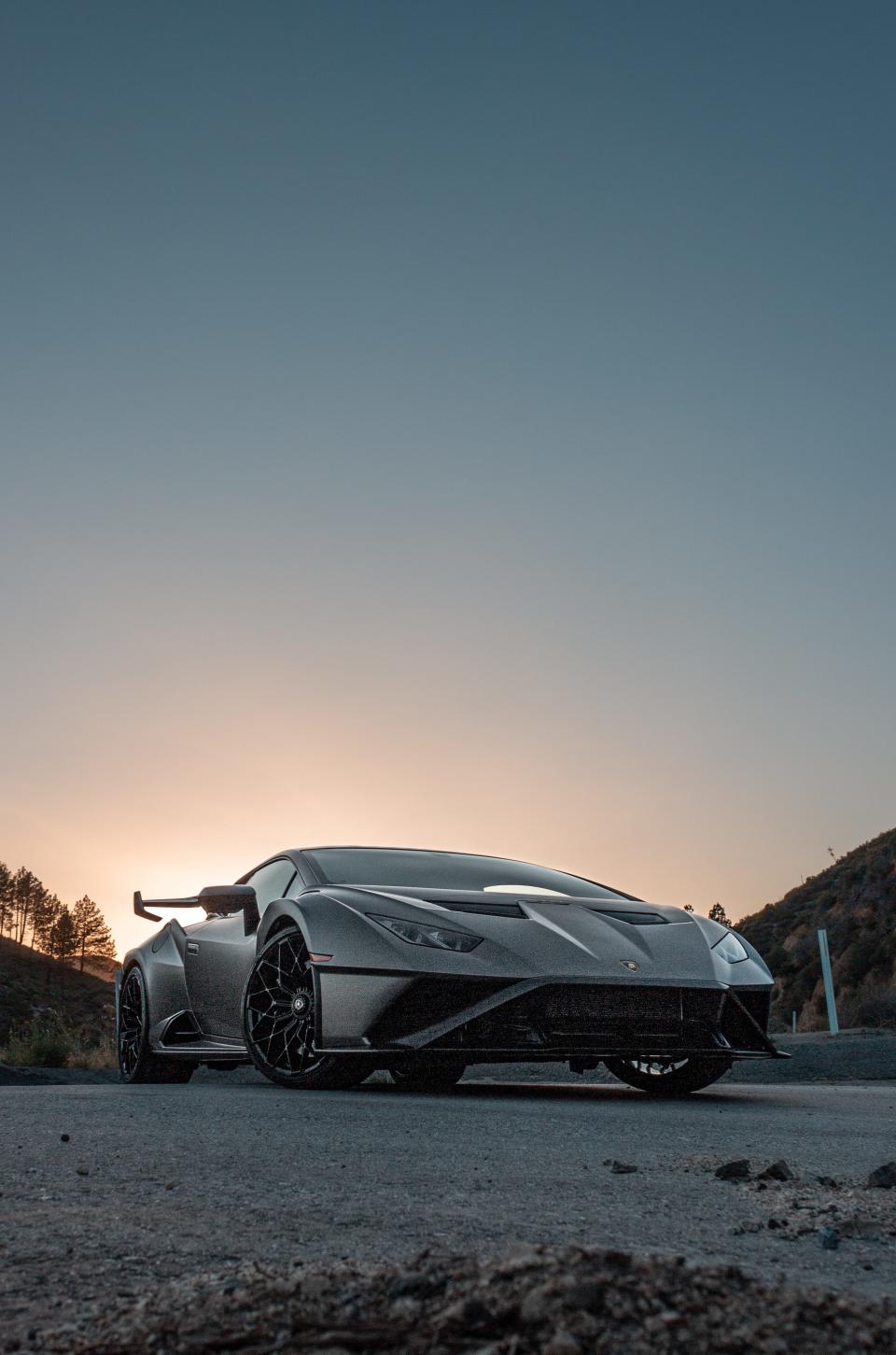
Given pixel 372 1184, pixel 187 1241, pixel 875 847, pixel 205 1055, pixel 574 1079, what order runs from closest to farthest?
pixel 187 1241 → pixel 372 1184 → pixel 205 1055 → pixel 574 1079 → pixel 875 847

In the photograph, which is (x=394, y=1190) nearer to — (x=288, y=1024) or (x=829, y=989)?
(x=288, y=1024)

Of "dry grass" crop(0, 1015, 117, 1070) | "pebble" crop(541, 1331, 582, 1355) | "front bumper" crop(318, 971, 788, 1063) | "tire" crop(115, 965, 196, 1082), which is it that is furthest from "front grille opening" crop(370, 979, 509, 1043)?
"dry grass" crop(0, 1015, 117, 1070)

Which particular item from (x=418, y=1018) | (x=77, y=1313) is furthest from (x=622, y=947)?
(x=77, y=1313)

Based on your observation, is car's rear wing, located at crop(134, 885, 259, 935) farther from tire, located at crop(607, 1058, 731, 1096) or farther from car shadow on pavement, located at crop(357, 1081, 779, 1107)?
tire, located at crop(607, 1058, 731, 1096)

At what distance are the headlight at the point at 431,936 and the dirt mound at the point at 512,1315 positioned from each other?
356cm

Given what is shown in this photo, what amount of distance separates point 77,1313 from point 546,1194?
1193mm

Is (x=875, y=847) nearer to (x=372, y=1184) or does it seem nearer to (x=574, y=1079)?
(x=574, y=1079)

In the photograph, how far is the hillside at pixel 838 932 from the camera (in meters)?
25.7

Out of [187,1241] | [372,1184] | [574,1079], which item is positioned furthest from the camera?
[574,1079]

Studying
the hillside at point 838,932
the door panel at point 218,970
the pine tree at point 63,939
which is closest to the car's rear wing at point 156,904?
the door panel at point 218,970

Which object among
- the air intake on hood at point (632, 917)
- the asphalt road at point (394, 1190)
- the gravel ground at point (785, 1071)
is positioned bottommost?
the gravel ground at point (785, 1071)

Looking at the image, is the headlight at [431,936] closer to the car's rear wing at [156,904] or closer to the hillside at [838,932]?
the car's rear wing at [156,904]

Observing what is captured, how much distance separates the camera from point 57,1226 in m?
2.03

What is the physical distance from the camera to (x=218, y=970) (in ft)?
21.4
